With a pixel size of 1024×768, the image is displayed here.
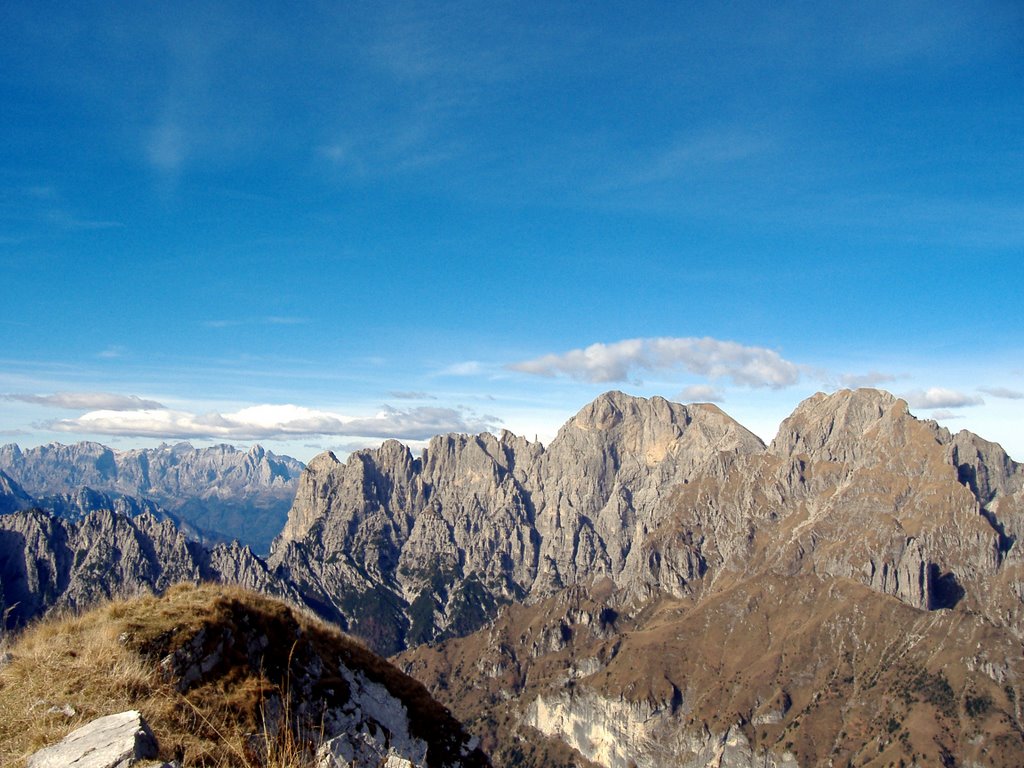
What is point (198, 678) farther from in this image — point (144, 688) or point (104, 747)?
point (104, 747)

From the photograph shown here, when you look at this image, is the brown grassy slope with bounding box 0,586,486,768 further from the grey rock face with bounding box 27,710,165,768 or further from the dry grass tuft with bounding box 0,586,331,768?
the grey rock face with bounding box 27,710,165,768

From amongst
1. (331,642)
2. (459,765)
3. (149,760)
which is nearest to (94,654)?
(149,760)

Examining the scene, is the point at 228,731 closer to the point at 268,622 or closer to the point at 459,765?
the point at 268,622

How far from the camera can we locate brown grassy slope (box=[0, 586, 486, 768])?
14.0 m

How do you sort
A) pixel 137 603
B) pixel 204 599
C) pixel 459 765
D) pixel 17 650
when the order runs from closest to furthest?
1. pixel 17 650
2. pixel 137 603
3. pixel 204 599
4. pixel 459 765

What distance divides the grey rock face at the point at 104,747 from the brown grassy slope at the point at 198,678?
0.80 meters

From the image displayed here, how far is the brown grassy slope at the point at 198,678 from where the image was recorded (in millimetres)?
13953

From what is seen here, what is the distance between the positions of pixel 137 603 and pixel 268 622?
5834mm

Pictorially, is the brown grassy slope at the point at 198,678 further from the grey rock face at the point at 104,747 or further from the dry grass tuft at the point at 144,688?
the grey rock face at the point at 104,747

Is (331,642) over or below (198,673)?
below

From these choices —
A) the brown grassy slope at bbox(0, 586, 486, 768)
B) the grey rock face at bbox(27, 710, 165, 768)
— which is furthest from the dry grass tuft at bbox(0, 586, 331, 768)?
the grey rock face at bbox(27, 710, 165, 768)

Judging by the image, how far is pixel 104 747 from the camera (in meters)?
11.0

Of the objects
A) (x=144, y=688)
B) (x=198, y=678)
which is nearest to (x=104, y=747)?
(x=144, y=688)

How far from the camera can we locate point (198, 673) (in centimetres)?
2284
